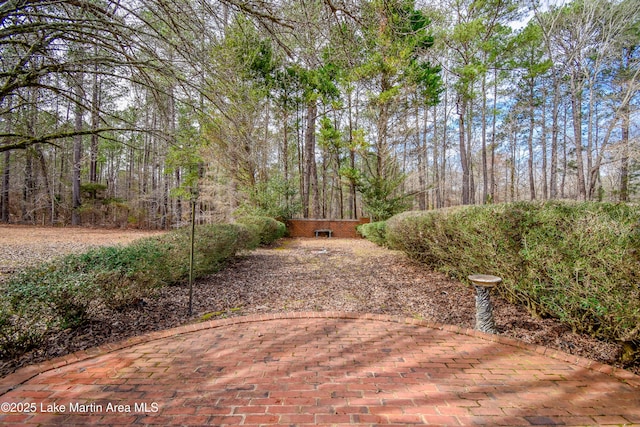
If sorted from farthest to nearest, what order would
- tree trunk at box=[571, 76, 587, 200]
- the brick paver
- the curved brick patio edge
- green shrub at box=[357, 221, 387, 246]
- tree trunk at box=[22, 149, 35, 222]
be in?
1. tree trunk at box=[22, 149, 35, 222]
2. tree trunk at box=[571, 76, 587, 200]
3. green shrub at box=[357, 221, 387, 246]
4. the curved brick patio edge
5. the brick paver

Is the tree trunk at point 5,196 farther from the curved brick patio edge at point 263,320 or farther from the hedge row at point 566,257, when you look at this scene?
the hedge row at point 566,257

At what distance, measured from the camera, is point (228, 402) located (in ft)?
6.06

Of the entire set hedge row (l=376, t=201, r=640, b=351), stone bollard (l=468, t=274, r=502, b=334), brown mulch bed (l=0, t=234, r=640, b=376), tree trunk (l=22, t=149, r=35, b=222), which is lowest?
brown mulch bed (l=0, t=234, r=640, b=376)

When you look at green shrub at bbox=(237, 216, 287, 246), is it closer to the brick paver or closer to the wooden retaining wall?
the wooden retaining wall

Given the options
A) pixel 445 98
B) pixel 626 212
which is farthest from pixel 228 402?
pixel 445 98

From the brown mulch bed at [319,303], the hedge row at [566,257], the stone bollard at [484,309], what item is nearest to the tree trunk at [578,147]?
the brown mulch bed at [319,303]

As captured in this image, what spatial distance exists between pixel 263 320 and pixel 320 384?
1.54 m

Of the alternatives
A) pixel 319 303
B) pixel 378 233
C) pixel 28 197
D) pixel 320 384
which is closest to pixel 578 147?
pixel 378 233

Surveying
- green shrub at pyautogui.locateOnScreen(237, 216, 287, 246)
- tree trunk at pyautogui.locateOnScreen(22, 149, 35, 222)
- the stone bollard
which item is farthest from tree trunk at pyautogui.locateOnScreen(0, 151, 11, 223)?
the stone bollard

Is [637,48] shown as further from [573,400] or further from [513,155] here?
[573,400]

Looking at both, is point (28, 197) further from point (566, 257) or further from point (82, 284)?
point (566, 257)

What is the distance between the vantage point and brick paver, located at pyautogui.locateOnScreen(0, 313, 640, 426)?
1.72 metres

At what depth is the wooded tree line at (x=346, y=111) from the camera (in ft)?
11.3

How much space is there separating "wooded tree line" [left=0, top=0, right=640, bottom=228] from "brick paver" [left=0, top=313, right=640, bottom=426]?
277 cm
